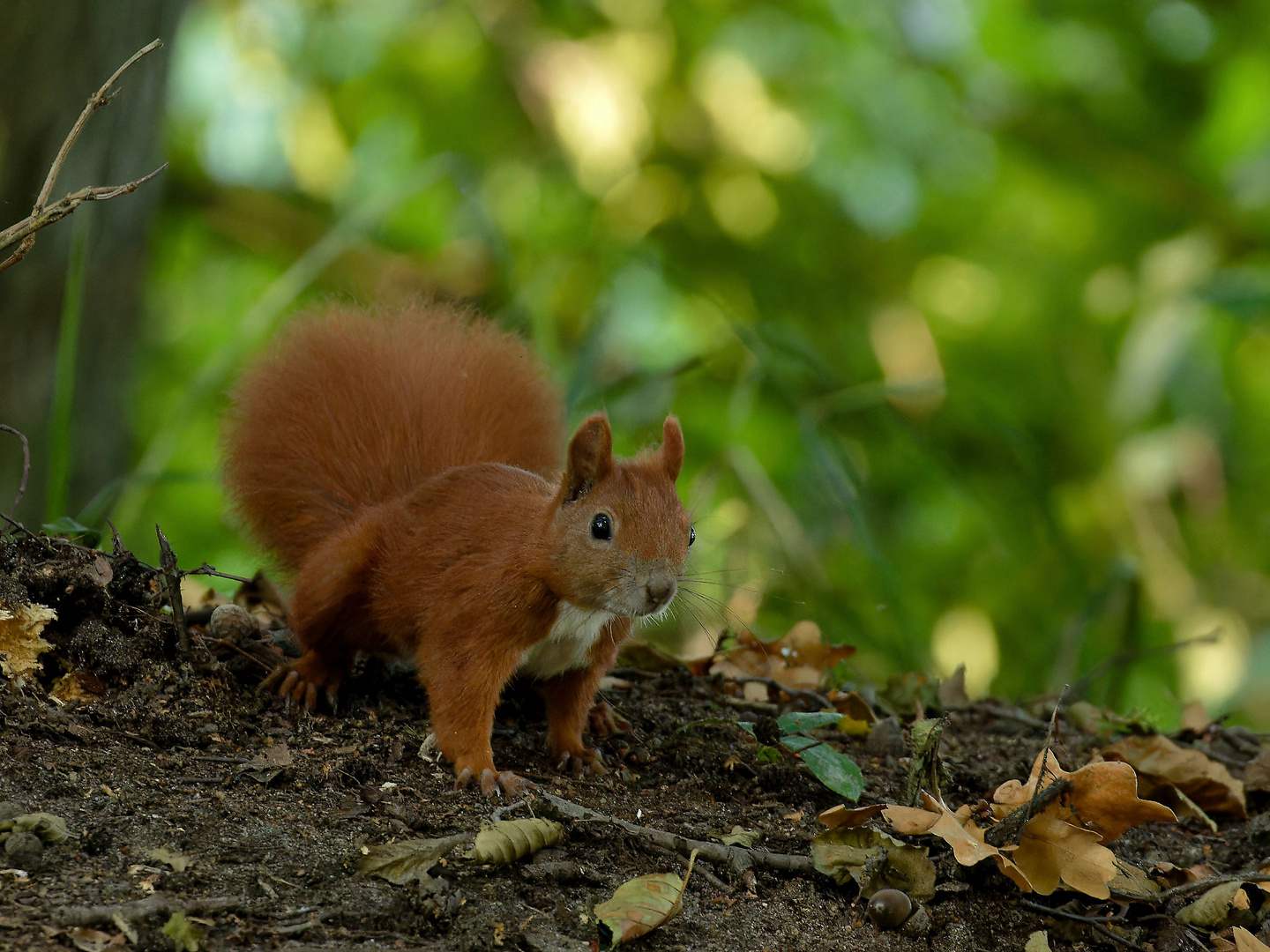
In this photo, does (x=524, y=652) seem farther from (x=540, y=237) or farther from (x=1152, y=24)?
(x=1152, y=24)

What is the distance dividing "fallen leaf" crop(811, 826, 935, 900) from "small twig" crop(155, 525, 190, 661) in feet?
3.31

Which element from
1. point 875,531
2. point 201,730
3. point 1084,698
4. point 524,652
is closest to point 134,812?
point 201,730

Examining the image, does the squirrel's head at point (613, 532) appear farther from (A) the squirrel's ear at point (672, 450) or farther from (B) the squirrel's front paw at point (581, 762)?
(B) the squirrel's front paw at point (581, 762)

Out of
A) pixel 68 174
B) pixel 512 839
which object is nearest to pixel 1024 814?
pixel 512 839

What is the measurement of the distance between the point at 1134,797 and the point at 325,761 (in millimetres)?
1154

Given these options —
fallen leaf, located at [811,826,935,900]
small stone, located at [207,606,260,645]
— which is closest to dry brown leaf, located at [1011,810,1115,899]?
fallen leaf, located at [811,826,935,900]

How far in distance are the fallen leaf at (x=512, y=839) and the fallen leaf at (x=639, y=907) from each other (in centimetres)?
13

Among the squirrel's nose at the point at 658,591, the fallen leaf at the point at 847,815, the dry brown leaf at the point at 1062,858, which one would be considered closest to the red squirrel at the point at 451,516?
the squirrel's nose at the point at 658,591

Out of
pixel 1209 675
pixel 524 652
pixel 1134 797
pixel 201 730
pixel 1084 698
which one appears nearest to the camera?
pixel 1134 797

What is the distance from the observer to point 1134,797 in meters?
1.65

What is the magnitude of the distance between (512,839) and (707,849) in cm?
28

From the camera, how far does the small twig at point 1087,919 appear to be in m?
1.60

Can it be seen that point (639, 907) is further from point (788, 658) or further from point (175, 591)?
point (788, 658)

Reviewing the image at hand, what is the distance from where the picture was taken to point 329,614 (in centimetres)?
203
